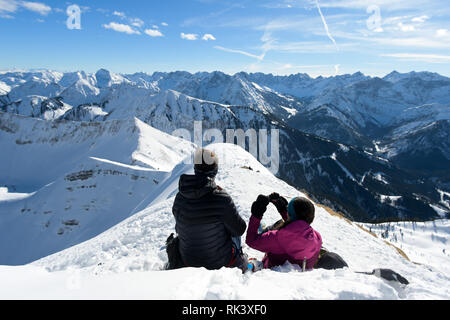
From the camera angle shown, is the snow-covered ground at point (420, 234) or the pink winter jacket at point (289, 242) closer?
the pink winter jacket at point (289, 242)

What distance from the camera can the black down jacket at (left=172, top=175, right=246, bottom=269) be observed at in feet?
17.3

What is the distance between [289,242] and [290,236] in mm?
216

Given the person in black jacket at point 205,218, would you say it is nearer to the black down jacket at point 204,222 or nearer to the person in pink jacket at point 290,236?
the black down jacket at point 204,222

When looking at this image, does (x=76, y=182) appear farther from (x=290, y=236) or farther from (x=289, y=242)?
(x=290, y=236)

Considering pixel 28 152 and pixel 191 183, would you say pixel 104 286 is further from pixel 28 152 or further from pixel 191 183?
pixel 28 152

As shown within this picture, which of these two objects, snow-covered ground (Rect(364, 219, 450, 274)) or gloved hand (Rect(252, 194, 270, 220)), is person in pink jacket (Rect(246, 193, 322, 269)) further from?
snow-covered ground (Rect(364, 219, 450, 274))

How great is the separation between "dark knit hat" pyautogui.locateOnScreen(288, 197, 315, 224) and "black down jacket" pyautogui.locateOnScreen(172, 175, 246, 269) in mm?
1232

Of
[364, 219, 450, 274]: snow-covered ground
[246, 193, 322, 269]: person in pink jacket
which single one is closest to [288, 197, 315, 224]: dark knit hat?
[246, 193, 322, 269]: person in pink jacket

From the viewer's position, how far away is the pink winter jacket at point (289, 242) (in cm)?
573

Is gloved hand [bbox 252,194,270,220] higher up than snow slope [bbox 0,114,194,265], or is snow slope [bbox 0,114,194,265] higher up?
gloved hand [bbox 252,194,270,220]

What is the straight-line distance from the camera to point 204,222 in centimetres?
541

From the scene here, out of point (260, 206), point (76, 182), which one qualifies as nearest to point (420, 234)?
point (76, 182)

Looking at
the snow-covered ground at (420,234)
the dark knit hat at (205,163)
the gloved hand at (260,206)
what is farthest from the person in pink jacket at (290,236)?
the snow-covered ground at (420,234)

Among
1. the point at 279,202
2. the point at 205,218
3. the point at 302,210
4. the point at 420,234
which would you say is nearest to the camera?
the point at 205,218
